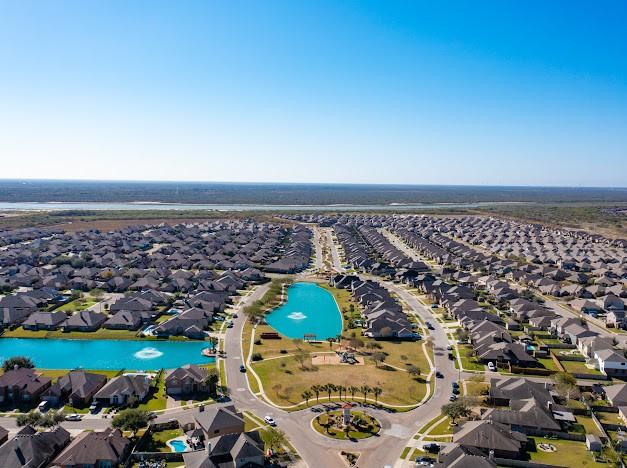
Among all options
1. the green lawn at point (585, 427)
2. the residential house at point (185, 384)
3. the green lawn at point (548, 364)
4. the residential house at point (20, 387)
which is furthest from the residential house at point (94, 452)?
the green lawn at point (548, 364)

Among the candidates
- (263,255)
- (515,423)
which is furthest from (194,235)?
(515,423)

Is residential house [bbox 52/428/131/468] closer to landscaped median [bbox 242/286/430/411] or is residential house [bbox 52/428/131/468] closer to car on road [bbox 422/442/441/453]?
landscaped median [bbox 242/286/430/411]

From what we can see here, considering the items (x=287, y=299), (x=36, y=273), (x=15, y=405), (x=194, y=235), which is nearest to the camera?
(x=15, y=405)

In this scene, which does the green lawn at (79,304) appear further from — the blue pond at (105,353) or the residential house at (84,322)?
the blue pond at (105,353)

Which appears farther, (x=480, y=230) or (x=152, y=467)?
(x=480, y=230)

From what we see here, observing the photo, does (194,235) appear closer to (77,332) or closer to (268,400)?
(77,332)

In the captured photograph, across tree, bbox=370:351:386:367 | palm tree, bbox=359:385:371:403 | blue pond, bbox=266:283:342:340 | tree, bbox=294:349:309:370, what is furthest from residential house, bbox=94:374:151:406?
tree, bbox=370:351:386:367

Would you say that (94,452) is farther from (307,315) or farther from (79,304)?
(79,304)
